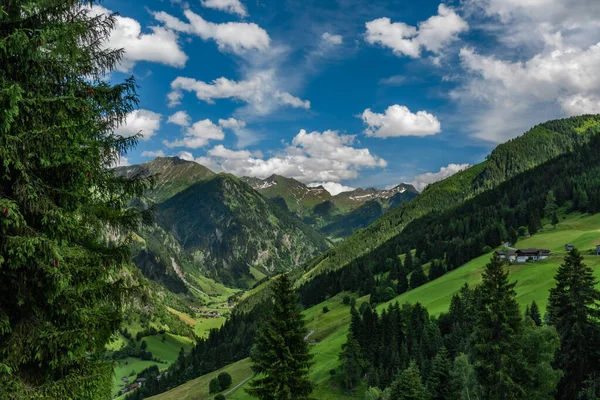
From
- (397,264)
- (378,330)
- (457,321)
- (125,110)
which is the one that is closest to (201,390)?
(378,330)

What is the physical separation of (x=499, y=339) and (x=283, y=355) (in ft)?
73.2

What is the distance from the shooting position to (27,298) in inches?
422

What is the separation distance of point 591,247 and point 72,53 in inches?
5676

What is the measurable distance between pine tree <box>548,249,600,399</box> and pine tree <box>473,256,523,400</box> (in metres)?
5.23

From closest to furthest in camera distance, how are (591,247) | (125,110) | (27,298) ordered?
1. (27,298)
2. (125,110)
3. (591,247)

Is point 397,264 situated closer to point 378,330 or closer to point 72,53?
point 378,330

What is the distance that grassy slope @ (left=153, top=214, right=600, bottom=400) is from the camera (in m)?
90.5

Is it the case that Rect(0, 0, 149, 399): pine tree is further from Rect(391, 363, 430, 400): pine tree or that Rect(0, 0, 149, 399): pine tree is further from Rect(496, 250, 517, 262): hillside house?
Rect(496, 250, 517, 262): hillside house

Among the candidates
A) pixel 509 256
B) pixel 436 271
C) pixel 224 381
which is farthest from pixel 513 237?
pixel 224 381

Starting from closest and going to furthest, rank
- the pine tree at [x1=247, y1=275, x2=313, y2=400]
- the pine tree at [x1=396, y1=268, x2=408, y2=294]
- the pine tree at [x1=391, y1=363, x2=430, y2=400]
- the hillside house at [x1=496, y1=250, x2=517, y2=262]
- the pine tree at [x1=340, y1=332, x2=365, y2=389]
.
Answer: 1. the pine tree at [x1=247, y1=275, x2=313, y2=400]
2. the pine tree at [x1=391, y1=363, x2=430, y2=400]
3. the pine tree at [x1=340, y1=332, x2=365, y2=389]
4. the hillside house at [x1=496, y1=250, x2=517, y2=262]
5. the pine tree at [x1=396, y1=268, x2=408, y2=294]

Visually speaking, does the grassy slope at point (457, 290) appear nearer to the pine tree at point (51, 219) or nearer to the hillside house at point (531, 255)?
the hillside house at point (531, 255)

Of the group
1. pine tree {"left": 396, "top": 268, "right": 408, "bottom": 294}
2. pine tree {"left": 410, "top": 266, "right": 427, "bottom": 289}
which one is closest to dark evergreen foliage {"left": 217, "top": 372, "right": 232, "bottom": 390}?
pine tree {"left": 396, "top": 268, "right": 408, "bottom": 294}

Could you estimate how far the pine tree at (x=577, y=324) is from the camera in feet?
Answer: 121

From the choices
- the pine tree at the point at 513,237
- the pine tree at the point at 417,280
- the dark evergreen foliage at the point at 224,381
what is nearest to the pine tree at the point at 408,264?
the pine tree at the point at 417,280
